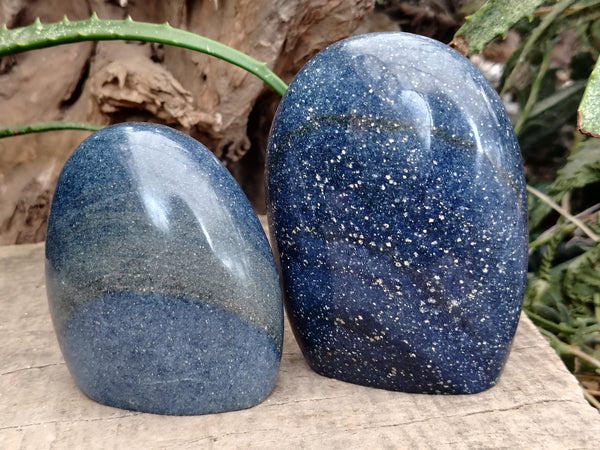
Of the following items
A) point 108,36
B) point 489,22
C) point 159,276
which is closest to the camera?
point 159,276

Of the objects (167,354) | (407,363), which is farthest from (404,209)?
(167,354)

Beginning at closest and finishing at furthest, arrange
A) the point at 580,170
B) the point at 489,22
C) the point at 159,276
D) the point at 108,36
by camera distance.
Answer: the point at 159,276 < the point at 108,36 < the point at 489,22 < the point at 580,170

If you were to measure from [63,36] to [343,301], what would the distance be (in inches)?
22.1

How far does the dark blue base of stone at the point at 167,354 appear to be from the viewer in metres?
0.78

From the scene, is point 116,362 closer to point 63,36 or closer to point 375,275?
point 375,275

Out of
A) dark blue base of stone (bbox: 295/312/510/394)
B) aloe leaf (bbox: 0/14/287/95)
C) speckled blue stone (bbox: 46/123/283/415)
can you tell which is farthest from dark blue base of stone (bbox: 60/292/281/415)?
aloe leaf (bbox: 0/14/287/95)

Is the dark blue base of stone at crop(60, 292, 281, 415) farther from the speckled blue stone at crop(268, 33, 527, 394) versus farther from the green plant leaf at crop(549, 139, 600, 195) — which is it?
the green plant leaf at crop(549, 139, 600, 195)

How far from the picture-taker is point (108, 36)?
0.97m

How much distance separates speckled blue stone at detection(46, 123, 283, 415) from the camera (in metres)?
0.77

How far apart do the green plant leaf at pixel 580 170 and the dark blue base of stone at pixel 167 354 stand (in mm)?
795

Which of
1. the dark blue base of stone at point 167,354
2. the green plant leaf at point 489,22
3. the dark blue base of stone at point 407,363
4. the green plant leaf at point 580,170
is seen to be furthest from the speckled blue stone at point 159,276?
the green plant leaf at point 580,170

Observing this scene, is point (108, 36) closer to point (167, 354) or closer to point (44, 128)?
point (44, 128)

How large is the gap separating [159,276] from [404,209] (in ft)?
Result: 0.97

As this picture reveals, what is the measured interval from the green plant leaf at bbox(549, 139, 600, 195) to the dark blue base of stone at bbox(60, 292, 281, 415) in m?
0.80
